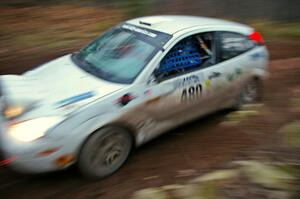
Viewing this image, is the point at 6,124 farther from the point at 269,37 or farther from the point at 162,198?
the point at 269,37

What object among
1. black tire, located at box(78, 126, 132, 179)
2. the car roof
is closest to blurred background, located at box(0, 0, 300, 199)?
black tire, located at box(78, 126, 132, 179)

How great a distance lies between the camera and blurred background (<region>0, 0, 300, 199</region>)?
291 cm

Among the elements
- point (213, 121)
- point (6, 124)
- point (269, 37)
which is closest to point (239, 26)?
point (213, 121)

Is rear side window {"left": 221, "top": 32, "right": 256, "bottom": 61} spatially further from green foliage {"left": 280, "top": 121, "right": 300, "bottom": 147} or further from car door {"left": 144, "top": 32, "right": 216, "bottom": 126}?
green foliage {"left": 280, "top": 121, "right": 300, "bottom": 147}

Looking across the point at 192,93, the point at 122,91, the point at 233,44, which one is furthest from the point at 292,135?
the point at 233,44

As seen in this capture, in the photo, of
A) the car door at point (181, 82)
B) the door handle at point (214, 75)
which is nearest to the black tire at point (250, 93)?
the door handle at point (214, 75)

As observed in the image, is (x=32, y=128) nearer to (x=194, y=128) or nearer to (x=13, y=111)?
(x=13, y=111)

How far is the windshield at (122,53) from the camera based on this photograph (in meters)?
4.98

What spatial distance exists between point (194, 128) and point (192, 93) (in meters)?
0.80

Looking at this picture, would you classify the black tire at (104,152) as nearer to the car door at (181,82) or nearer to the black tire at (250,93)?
the car door at (181,82)

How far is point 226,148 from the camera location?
5.27 m

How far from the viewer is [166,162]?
506cm

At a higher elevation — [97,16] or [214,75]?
[97,16]

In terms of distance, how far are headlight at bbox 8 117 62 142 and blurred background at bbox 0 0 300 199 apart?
2.38ft
